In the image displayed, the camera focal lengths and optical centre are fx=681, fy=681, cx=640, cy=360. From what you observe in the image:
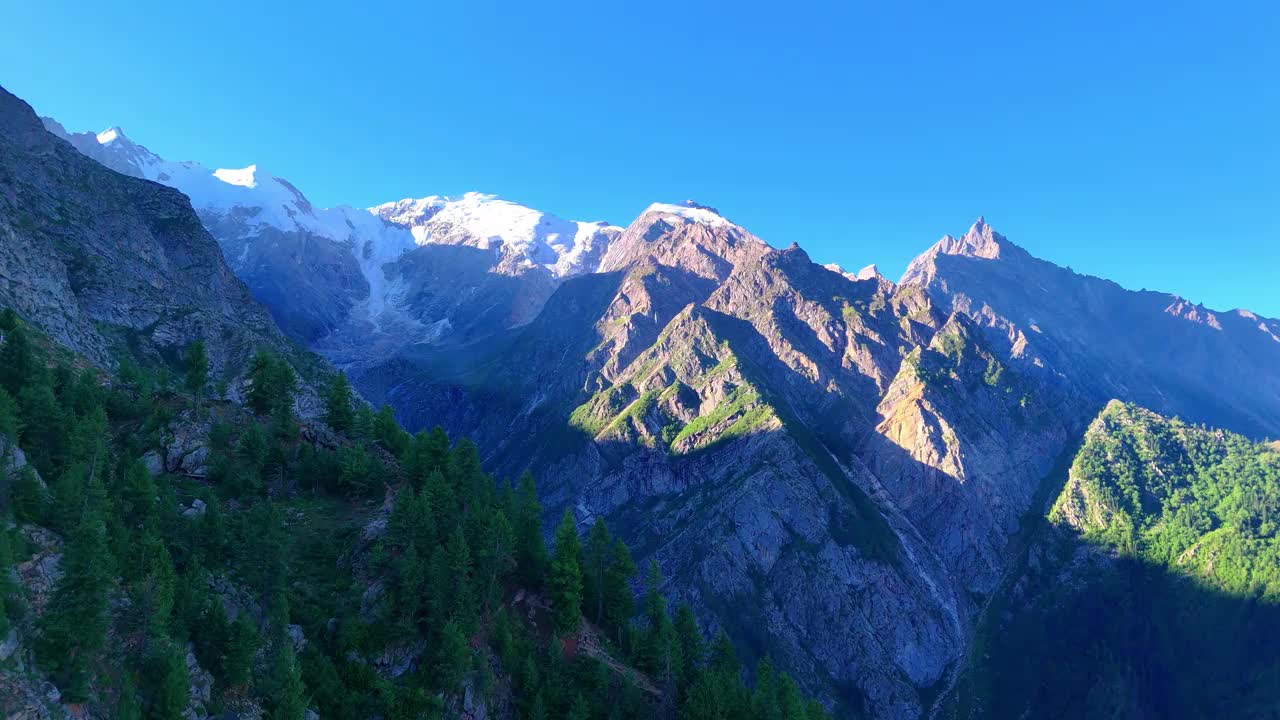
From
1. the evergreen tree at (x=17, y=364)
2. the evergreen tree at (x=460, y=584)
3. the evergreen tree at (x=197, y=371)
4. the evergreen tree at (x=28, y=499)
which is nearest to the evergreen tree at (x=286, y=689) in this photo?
the evergreen tree at (x=460, y=584)

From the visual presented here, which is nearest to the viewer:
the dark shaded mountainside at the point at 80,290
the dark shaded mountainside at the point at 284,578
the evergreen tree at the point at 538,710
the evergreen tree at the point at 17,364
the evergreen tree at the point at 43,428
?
the dark shaded mountainside at the point at 284,578

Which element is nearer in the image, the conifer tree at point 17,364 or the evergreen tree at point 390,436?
the conifer tree at point 17,364

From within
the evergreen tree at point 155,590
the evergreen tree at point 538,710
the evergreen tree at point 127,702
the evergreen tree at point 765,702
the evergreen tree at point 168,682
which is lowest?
the evergreen tree at point 127,702

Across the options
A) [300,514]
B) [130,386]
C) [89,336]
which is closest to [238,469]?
[300,514]

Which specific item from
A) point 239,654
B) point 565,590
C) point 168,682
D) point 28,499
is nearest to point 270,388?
point 28,499

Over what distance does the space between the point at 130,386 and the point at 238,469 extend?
22871 millimetres

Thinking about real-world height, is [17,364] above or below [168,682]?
above

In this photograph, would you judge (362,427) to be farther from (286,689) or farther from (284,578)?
(286,689)

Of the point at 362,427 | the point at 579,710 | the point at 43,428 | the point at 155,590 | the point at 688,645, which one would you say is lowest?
the point at 155,590

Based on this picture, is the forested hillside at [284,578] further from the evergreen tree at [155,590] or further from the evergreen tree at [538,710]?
the evergreen tree at [538,710]

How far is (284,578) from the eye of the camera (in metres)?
63.1

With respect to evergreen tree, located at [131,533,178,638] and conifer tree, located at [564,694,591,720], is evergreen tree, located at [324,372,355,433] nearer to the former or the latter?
evergreen tree, located at [131,533,178,638]

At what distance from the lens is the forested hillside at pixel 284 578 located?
48406 millimetres

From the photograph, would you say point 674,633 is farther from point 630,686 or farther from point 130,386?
point 130,386
